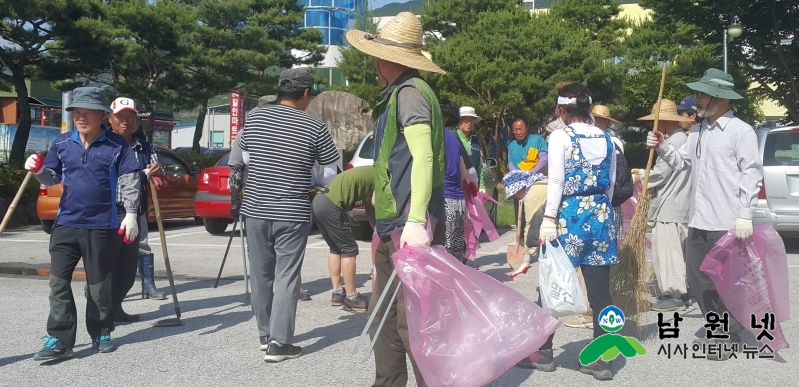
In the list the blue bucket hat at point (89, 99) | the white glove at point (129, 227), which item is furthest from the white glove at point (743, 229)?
the blue bucket hat at point (89, 99)

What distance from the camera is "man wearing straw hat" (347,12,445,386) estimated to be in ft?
12.7

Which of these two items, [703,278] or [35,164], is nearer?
[35,164]

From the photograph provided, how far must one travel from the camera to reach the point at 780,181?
10.1 m

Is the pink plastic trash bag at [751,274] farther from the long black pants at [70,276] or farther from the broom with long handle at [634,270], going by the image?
the long black pants at [70,276]

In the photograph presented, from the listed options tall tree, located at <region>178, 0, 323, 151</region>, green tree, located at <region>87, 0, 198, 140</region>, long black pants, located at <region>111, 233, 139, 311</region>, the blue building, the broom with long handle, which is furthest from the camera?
the blue building

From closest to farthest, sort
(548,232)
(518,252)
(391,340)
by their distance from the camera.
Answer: (391,340) → (548,232) → (518,252)

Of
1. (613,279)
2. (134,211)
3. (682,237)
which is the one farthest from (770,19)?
(134,211)

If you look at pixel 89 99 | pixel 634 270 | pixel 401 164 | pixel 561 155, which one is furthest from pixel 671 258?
pixel 89 99

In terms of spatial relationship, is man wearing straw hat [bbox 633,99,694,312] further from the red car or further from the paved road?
the red car

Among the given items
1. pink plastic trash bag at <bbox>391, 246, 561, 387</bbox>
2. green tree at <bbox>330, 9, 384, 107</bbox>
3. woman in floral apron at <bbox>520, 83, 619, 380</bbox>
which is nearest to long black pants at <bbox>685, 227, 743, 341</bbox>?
woman in floral apron at <bbox>520, 83, 619, 380</bbox>

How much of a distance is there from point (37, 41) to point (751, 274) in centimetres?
1859

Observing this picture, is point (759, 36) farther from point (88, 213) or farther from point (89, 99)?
point (88, 213)

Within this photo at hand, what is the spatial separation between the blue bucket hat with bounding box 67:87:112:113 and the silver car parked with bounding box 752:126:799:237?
7.88 m

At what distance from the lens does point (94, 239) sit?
16.8 feet
